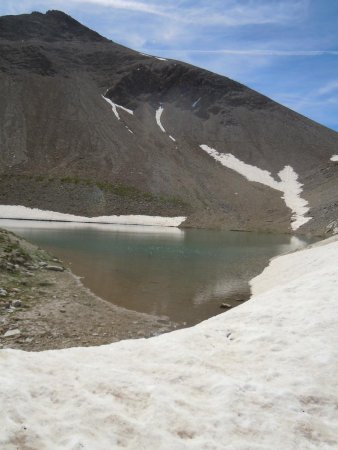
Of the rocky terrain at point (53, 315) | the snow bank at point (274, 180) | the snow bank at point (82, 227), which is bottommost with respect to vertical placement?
the snow bank at point (82, 227)

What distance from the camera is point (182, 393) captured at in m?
6.75

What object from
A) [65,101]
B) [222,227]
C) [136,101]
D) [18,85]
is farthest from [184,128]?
[222,227]

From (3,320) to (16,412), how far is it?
10.3m

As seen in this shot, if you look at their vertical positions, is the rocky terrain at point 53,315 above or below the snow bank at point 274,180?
below

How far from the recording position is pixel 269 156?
132000 millimetres

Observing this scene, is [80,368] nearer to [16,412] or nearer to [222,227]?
[16,412]

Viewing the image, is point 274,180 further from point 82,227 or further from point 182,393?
point 182,393

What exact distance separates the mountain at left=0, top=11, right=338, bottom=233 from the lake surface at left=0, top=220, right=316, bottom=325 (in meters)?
36.7

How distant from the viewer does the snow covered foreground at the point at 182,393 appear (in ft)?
17.9

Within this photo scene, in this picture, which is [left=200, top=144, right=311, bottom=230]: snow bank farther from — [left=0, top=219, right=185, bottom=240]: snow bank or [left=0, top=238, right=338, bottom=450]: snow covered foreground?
[left=0, top=238, right=338, bottom=450]: snow covered foreground

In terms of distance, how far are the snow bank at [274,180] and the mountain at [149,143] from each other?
0.35m

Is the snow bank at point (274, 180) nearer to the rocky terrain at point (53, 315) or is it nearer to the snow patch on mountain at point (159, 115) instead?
the snow patch on mountain at point (159, 115)

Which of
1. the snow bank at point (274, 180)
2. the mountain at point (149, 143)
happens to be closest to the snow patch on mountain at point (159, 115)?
the mountain at point (149, 143)

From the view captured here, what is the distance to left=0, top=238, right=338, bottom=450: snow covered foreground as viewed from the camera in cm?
546
